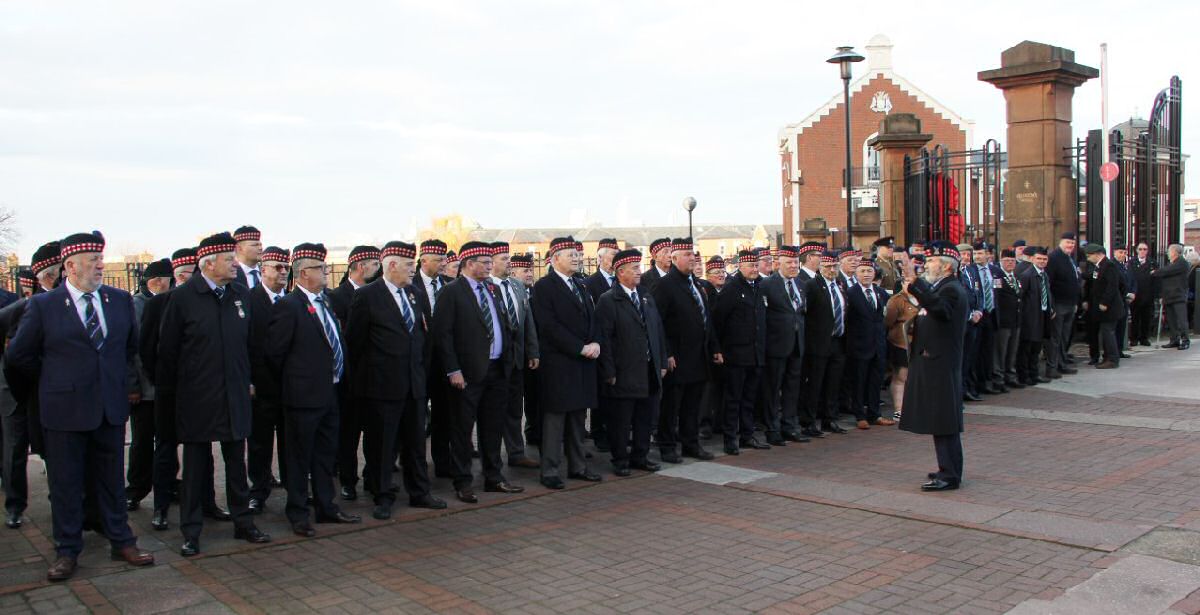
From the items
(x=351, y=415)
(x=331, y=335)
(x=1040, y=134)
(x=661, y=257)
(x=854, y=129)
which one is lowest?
(x=351, y=415)

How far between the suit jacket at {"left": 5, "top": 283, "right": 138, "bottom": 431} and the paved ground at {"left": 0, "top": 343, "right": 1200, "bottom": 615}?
1006 millimetres

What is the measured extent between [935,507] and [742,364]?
3026mm

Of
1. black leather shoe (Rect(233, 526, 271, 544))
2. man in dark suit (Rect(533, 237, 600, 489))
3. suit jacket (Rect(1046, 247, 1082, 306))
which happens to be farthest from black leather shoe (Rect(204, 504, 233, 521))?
A: suit jacket (Rect(1046, 247, 1082, 306))

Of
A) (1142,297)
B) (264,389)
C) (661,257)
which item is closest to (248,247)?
(264,389)

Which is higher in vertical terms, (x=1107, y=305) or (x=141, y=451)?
(x=1107, y=305)

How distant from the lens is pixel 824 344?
10789mm

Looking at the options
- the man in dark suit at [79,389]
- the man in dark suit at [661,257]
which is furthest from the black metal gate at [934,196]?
the man in dark suit at [79,389]

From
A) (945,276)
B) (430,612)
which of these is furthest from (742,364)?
(430,612)

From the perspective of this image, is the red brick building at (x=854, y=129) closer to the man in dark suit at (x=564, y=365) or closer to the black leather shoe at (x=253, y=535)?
the man in dark suit at (x=564, y=365)

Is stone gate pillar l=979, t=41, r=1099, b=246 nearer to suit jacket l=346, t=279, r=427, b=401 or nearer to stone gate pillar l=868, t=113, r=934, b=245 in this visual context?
stone gate pillar l=868, t=113, r=934, b=245

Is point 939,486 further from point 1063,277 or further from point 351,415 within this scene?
point 1063,277

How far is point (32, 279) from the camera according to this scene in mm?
8727

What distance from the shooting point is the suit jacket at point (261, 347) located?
729 cm

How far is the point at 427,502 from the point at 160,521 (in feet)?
6.52
